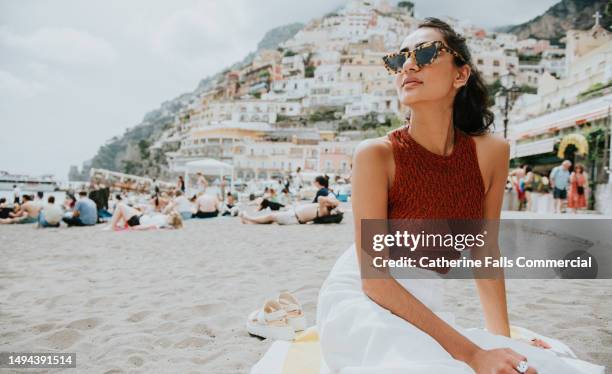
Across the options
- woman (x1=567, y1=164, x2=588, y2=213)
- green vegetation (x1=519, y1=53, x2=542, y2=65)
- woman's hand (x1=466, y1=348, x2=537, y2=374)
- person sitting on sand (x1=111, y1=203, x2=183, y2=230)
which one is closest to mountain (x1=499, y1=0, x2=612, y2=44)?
green vegetation (x1=519, y1=53, x2=542, y2=65)

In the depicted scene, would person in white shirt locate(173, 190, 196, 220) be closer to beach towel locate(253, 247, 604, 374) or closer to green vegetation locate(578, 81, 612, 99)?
beach towel locate(253, 247, 604, 374)

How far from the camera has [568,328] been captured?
2.48 m

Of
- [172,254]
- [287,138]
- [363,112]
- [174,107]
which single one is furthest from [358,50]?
[172,254]

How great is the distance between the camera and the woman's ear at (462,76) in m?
1.37

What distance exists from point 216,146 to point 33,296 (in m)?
60.0

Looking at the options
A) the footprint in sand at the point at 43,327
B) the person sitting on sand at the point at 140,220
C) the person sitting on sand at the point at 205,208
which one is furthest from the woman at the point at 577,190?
the footprint in sand at the point at 43,327

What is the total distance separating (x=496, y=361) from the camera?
100cm

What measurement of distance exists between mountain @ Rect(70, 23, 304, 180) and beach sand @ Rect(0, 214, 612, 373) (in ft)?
252

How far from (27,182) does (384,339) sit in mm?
70056

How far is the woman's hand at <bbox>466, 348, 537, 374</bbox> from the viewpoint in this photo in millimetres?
977

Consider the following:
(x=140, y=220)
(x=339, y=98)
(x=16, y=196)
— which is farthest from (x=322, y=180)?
(x=339, y=98)

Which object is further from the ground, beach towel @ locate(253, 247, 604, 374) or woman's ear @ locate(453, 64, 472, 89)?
woman's ear @ locate(453, 64, 472, 89)

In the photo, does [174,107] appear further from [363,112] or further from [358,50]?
[363,112]

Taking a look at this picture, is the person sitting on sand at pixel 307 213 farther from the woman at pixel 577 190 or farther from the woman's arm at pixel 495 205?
the woman's arm at pixel 495 205
